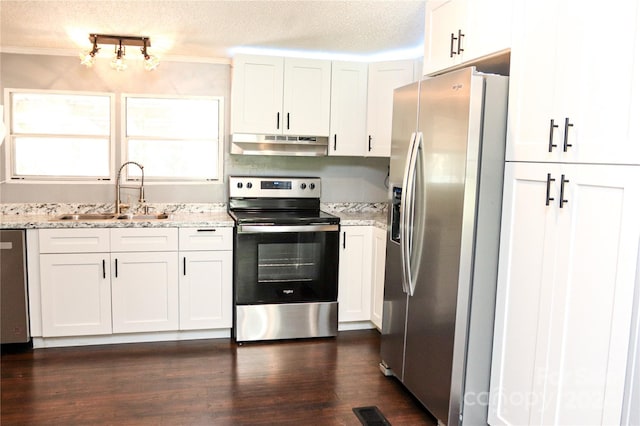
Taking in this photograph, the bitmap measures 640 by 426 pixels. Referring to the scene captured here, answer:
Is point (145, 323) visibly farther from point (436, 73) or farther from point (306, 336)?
point (436, 73)

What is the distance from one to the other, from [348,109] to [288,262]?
1.32 meters

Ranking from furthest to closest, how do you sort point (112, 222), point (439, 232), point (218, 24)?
point (112, 222)
point (218, 24)
point (439, 232)

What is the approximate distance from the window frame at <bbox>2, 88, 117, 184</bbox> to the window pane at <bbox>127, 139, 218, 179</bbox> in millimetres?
153

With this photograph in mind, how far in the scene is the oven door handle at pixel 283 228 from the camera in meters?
3.73

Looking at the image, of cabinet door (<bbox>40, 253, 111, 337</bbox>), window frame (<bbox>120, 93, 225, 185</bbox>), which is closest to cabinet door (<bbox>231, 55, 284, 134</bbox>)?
window frame (<bbox>120, 93, 225, 185</bbox>)

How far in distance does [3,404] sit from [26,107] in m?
2.31

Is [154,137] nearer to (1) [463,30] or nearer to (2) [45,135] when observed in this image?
(2) [45,135]

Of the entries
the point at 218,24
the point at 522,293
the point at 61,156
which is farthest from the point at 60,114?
the point at 522,293

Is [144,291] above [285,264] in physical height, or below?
below

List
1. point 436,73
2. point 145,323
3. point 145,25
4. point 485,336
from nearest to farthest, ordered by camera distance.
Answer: point 485,336, point 436,73, point 145,25, point 145,323

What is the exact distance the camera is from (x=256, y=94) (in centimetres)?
400

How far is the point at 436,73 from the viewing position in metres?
3.02

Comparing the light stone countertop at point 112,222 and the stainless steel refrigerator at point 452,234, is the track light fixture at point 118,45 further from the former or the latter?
the stainless steel refrigerator at point 452,234

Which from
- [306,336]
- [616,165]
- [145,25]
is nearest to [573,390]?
[616,165]
